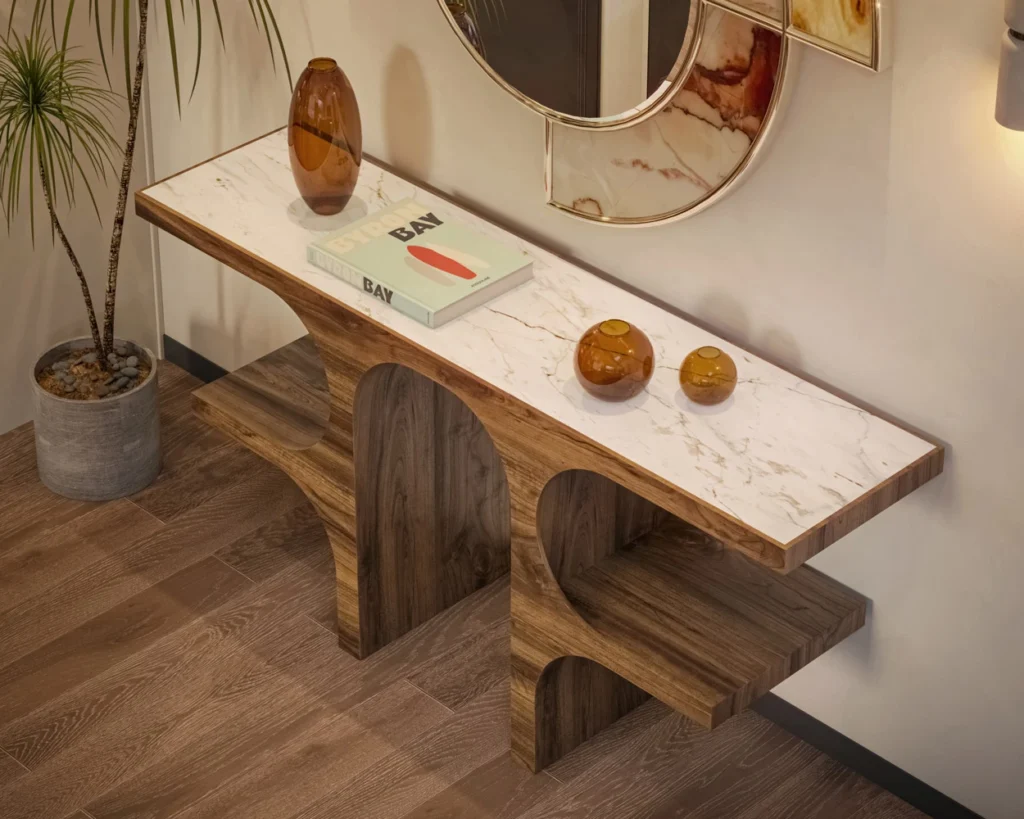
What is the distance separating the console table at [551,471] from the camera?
82.4 inches

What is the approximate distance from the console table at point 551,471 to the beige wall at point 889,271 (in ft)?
0.22

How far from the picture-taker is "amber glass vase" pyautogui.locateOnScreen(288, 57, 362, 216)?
8.15ft

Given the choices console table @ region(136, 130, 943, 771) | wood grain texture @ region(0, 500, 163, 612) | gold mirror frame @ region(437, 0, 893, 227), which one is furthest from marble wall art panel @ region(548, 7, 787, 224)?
wood grain texture @ region(0, 500, 163, 612)

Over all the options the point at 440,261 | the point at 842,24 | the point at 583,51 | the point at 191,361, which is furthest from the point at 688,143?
the point at 191,361

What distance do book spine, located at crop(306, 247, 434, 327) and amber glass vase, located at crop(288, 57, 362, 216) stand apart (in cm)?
15

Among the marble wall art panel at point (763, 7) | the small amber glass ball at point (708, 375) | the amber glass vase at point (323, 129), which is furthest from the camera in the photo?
the amber glass vase at point (323, 129)

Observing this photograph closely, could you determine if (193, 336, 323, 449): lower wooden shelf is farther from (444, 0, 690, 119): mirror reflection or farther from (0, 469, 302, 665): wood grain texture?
(444, 0, 690, 119): mirror reflection

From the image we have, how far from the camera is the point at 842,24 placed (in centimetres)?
197

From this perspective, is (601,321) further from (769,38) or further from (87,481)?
(87,481)

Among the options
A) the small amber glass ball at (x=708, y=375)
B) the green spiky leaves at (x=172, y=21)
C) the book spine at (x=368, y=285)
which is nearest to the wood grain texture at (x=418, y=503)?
the book spine at (x=368, y=285)

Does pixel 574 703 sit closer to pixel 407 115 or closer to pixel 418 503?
pixel 418 503

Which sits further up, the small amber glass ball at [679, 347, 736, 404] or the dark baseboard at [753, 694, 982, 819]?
the small amber glass ball at [679, 347, 736, 404]

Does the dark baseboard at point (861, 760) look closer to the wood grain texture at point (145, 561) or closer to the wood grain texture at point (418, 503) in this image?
the wood grain texture at point (418, 503)

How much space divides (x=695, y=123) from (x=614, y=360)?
1.26ft
